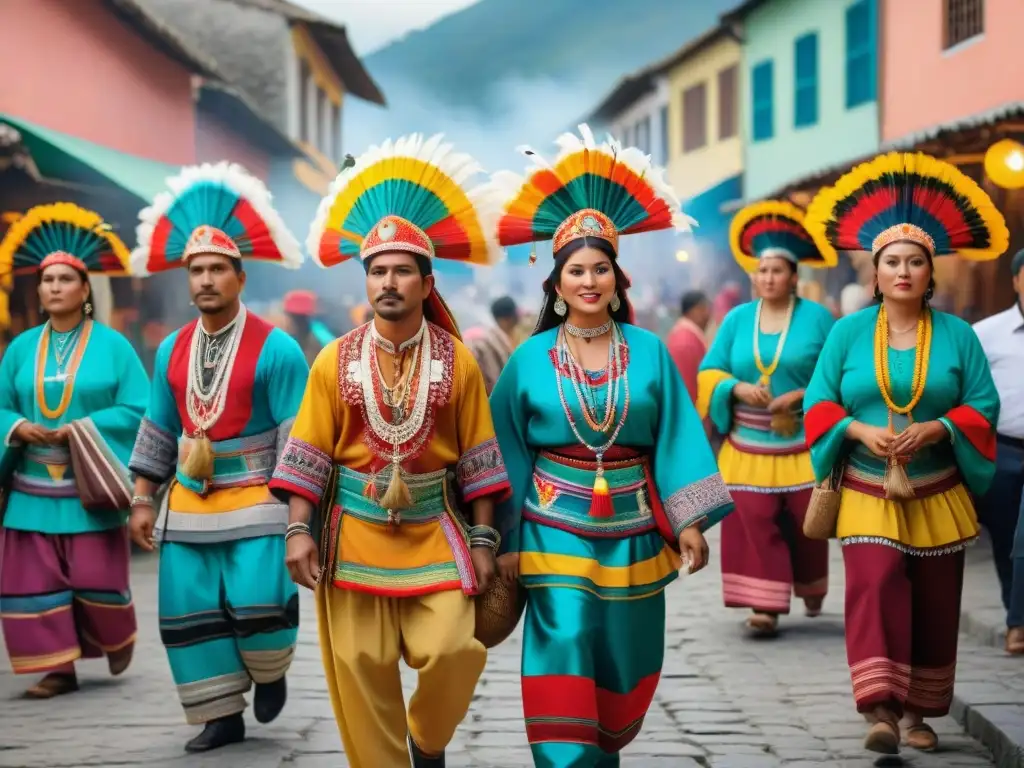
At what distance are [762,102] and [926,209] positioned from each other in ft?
58.3

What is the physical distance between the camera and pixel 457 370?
553 cm

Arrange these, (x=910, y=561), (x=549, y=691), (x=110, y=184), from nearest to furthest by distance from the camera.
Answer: (x=549, y=691)
(x=910, y=561)
(x=110, y=184)

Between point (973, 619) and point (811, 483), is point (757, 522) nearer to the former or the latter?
point (811, 483)

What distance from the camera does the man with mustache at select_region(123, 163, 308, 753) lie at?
657 centimetres

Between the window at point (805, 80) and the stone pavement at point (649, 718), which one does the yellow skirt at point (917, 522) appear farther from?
the window at point (805, 80)

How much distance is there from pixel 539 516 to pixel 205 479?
5.42 ft

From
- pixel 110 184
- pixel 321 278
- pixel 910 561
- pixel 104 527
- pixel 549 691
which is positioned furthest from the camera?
pixel 321 278

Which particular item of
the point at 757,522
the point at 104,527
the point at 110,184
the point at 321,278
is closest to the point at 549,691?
the point at 104,527

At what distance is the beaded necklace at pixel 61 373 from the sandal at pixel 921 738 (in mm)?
4268

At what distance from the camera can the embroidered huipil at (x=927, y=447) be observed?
20.9 feet

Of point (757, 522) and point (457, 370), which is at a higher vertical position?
point (457, 370)

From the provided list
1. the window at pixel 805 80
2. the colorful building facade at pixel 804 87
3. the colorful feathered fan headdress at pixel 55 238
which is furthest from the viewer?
the window at pixel 805 80

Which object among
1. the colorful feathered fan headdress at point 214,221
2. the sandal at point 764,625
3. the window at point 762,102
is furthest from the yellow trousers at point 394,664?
the window at point 762,102

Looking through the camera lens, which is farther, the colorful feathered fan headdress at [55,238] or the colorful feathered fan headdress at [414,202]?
the colorful feathered fan headdress at [55,238]
